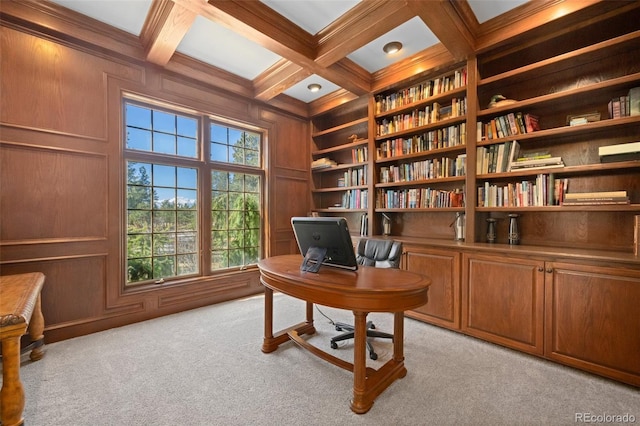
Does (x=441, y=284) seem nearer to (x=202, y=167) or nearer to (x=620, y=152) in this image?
(x=620, y=152)

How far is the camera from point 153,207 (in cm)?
307

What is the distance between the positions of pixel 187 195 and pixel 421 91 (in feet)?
10.3

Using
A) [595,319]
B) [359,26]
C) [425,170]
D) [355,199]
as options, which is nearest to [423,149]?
[425,170]

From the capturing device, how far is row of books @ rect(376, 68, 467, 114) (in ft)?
9.36

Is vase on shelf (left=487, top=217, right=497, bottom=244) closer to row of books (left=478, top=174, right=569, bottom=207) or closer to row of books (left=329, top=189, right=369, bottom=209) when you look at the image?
row of books (left=478, top=174, right=569, bottom=207)

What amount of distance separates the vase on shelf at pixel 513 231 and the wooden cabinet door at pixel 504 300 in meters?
0.43

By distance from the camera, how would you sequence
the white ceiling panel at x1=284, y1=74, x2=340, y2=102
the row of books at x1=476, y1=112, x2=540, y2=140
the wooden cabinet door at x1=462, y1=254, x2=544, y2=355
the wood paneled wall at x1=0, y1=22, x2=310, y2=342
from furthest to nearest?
1. the white ceiling panel at x1=284, y1=74, x2=340, y2=102
2. the row of books at x1=476, y1=112, x2=540, y2=140
3. the wood paneled wall at x1=0, y1=22, x2=310, y2=342
4. the wooden cabinet door at x1=462, y1=254, x2=544, y2=355

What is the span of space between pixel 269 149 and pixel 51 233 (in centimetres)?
261

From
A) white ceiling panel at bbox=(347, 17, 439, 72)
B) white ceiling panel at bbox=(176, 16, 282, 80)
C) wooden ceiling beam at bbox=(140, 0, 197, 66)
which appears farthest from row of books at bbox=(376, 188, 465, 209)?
wooden ceiling beam at bbox=(140, 0, 197, 66)

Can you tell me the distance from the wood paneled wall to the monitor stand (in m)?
2.07

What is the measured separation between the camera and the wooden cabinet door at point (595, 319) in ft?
5.78

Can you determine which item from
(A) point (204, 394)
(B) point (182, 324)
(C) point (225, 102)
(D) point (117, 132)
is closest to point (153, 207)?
(D) point (117, 132)

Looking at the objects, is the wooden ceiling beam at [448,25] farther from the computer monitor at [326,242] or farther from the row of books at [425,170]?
the computer monitor at [326,242]

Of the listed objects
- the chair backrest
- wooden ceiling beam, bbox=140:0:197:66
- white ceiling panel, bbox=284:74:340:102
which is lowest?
the chair backrest
